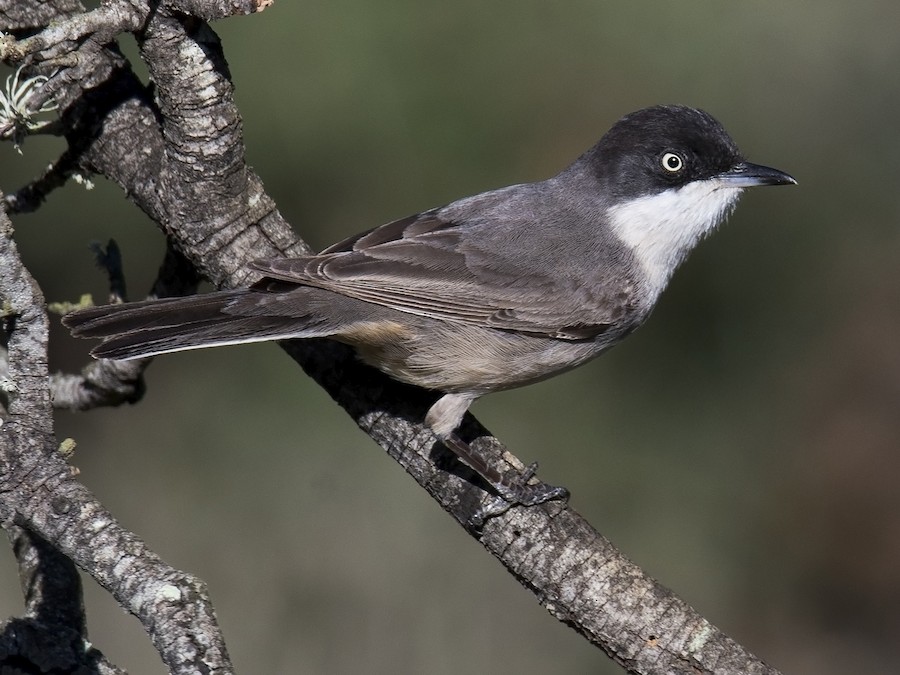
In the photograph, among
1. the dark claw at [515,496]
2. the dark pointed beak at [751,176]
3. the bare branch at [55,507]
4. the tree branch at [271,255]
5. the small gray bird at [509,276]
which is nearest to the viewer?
the bare branch at [55,507]

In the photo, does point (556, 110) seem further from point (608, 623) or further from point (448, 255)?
point (608, 623)

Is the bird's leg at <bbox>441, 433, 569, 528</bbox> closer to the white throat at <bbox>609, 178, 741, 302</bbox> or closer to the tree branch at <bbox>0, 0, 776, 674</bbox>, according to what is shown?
the tree branch at <bbox>0, 0, 776, 674</bbox>

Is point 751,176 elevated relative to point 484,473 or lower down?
elevated

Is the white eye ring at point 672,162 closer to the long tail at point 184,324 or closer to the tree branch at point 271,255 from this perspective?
the tree branch at point 271,255

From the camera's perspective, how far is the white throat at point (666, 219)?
4.45 metres

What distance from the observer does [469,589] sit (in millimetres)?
5875

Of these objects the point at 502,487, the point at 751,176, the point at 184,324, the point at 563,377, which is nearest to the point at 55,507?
the point at 184,324

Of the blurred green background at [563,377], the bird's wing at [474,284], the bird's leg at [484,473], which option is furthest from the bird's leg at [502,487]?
the blurred green background at [563,377]

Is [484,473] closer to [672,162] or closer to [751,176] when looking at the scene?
[672,162]

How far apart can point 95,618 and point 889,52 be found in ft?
21.3

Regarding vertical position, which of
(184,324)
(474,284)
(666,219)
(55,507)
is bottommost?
(55,507)

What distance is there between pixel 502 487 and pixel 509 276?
1.04 m

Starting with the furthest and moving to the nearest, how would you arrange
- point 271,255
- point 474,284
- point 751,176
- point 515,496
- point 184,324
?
point 751,176, point 474,284, point 271,255, point 184,324, point 515,496

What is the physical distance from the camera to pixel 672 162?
443 cm
